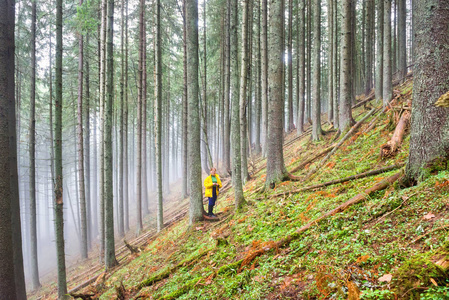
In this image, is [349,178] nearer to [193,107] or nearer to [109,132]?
[193,107]

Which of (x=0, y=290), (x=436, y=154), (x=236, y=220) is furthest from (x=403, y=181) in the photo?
(x=0, y=290)

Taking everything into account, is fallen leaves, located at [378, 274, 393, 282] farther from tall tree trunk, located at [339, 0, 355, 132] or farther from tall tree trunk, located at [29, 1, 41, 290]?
tall tree trunk, located at [29, 1, 41, 290]

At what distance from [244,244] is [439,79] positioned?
424cm

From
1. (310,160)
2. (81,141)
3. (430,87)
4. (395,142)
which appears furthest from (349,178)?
(81,141)

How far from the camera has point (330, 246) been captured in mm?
3229

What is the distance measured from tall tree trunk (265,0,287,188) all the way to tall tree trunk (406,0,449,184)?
4069 millimetres

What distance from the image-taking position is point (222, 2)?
15945mm

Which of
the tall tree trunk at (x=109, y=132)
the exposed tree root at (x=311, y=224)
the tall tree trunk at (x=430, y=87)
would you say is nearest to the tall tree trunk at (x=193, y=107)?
the tall tree trunk at (x=109, y=132)

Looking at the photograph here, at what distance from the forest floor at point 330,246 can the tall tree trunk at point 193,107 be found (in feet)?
4.73

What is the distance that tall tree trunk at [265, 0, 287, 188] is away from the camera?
7316 millimetres

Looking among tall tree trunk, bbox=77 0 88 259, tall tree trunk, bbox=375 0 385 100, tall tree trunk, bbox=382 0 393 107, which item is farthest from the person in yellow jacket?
tall tree trunk, bbox=375 0 385 100

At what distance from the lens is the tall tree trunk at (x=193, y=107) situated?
25.8ft

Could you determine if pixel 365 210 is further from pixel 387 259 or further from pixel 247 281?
pixel 247 281

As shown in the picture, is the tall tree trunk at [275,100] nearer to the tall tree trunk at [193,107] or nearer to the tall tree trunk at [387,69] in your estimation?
the tall tree trunk at [193,107]
